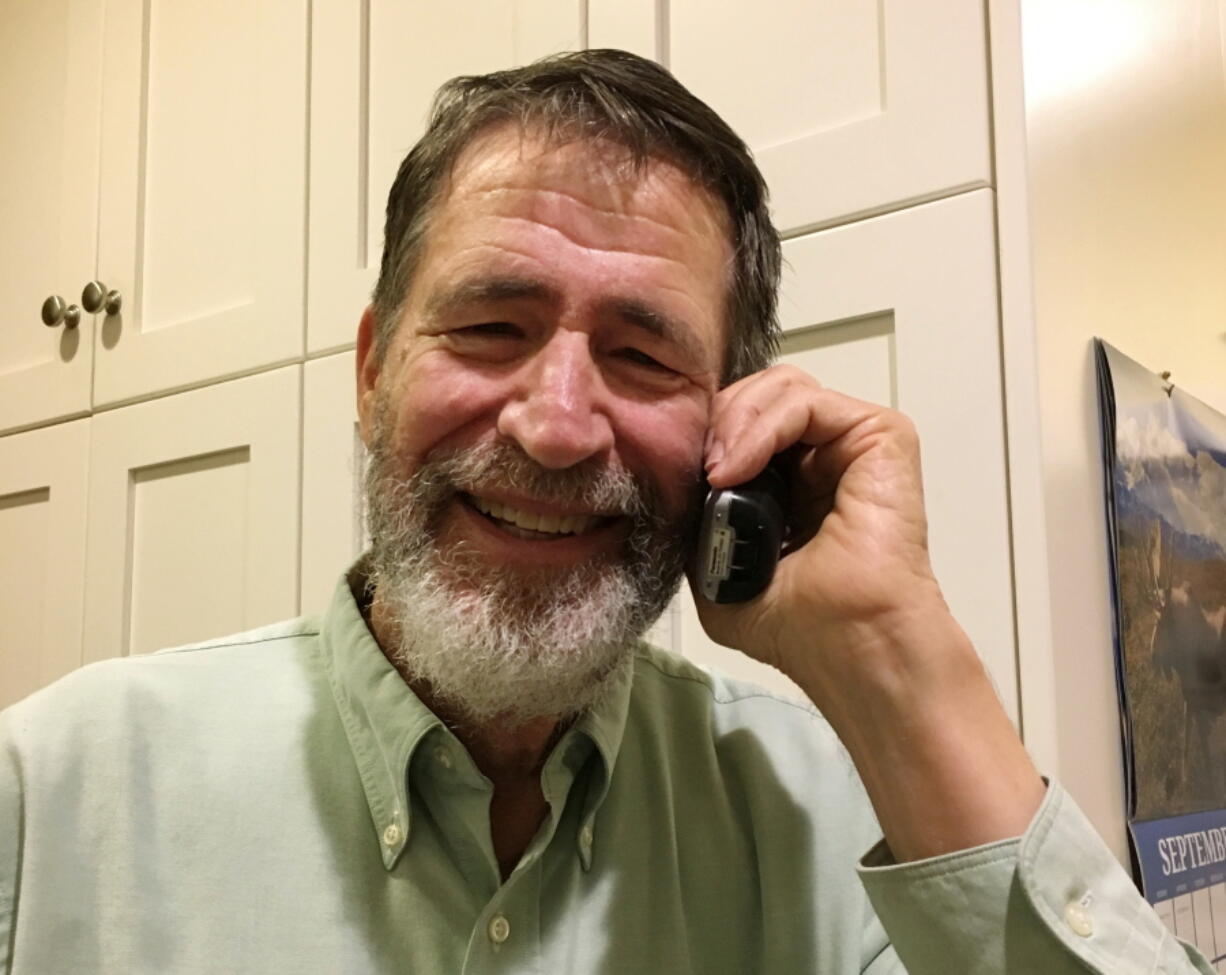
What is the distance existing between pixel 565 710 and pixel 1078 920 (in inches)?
14.4

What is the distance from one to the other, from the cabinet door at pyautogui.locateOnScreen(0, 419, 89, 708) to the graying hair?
3.01ft

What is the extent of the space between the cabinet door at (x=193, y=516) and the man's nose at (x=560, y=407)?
2.35ft

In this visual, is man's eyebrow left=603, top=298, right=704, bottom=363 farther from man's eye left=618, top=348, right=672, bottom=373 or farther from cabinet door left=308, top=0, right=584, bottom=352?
cabinet door left=308, top=0, right=584, bottom=352

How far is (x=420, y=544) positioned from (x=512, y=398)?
0.41ft

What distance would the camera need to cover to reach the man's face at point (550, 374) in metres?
0.79

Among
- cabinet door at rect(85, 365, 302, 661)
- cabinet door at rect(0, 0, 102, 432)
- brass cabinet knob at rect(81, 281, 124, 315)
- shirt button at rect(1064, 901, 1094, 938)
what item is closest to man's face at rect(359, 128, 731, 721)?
shirt button at rect(1064, 901, 1094, 938)

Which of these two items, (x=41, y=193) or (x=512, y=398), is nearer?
(x=512, y=398)

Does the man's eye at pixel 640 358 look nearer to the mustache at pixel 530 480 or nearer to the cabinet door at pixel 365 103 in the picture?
the mustache at pixel 530 480

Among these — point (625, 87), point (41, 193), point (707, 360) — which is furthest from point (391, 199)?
point (41, 193)

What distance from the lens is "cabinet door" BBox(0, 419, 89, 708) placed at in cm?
165

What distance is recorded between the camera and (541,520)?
81cm

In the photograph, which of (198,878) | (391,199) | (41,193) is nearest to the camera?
(198,878)

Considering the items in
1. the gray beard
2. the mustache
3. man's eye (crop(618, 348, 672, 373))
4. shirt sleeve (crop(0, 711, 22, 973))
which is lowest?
shirt sleeve (crop(0, 711, 22, 973))

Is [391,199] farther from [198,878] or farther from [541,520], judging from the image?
[198,878]
